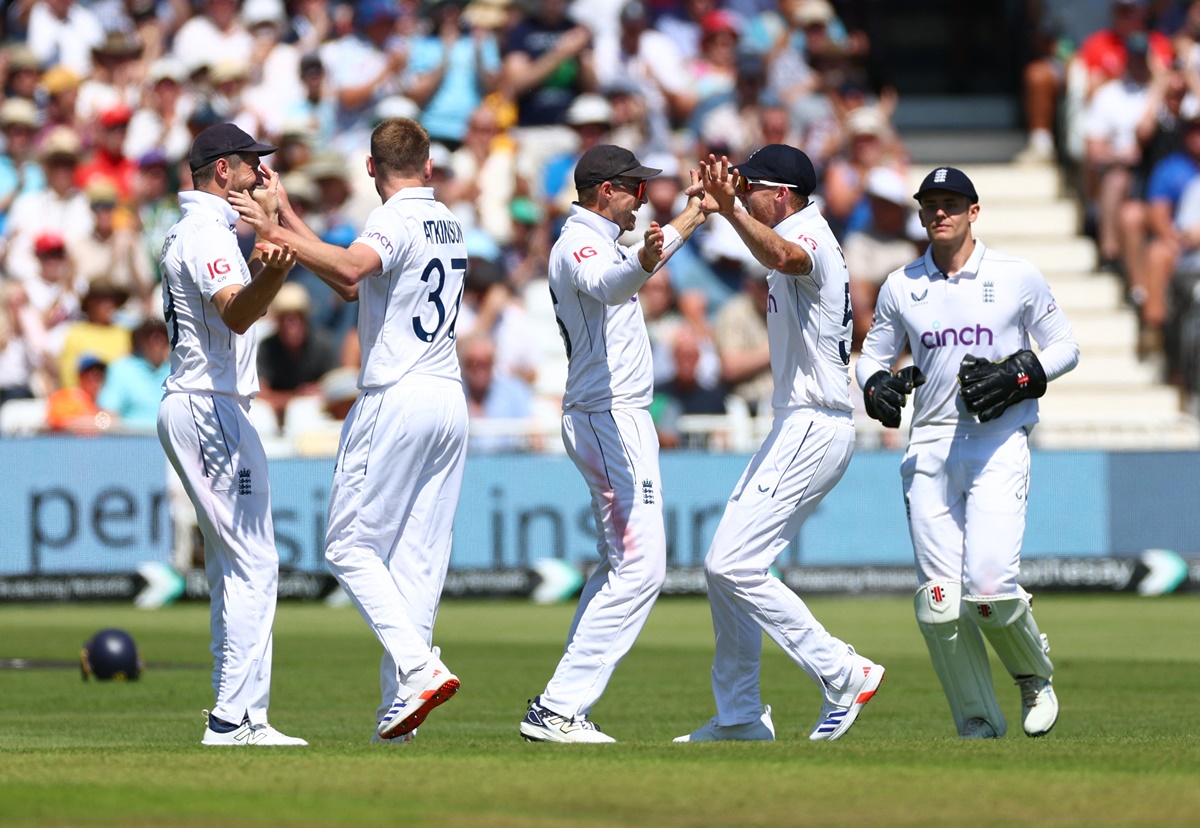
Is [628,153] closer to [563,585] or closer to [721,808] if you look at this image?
[721,808]

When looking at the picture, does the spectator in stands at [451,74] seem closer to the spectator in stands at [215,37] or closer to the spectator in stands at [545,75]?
the spectator in stands at [545,75]

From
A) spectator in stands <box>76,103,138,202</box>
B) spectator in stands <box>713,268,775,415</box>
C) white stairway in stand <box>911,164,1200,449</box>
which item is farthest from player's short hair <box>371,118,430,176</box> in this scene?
spectator in stands <box>76,103,138,202</box>

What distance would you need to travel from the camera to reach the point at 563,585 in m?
17.9

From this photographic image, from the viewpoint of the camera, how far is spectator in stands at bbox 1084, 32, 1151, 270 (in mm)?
21172

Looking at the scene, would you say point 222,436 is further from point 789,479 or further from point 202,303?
point 789,479

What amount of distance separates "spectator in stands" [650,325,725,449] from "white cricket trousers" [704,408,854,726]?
910 centimetres

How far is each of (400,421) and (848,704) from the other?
223cm

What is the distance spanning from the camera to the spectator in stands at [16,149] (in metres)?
21.8

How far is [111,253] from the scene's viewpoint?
19891 millimetres

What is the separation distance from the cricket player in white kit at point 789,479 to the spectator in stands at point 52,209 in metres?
13.1

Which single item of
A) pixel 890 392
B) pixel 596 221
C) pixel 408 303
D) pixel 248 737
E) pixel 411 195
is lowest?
pixel 248 737

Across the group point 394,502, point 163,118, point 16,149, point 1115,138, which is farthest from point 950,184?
point 16,149

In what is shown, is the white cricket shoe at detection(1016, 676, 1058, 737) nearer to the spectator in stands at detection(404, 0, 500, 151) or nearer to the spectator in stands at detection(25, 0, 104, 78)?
the spectator in stands at detection(404, 0, 500, 151)

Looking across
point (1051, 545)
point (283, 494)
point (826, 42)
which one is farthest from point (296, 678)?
point (826, 42)
